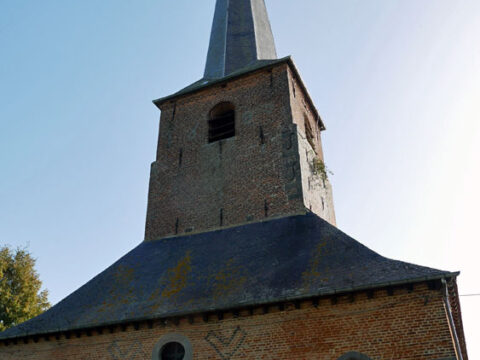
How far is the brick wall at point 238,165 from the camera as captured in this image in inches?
449

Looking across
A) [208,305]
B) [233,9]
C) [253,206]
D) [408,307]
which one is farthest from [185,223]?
[233,9]

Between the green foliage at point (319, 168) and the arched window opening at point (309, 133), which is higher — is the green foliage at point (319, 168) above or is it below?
below

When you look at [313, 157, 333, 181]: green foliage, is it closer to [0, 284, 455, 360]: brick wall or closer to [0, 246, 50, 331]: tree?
[0, 284, 455, 360]: brick wall

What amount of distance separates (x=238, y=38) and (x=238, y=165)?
6561mm

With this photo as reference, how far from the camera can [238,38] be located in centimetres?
1631

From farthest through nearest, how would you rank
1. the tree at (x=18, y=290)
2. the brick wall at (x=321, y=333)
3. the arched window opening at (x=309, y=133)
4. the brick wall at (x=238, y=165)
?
the tree at (x=18, y=290) < the arched window opening at (x=309, y=133) < the brick wall at (x=238, y=165) < the brick wall at (x=321, y=333)

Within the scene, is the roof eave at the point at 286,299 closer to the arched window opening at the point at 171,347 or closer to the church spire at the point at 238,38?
the arched window opening at the point at 171,347

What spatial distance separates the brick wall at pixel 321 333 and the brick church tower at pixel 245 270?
2 centimetres

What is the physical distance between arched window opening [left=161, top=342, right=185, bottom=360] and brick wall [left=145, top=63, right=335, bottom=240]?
3.93 meters

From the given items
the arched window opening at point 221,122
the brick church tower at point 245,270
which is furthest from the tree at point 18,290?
the arched window opening at point 221,122

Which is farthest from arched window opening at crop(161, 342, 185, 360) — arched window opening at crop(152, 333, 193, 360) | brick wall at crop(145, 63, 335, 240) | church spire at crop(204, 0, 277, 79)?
church spire at crop(204, 0, 277, 79)

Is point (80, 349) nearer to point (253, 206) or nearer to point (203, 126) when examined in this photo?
point (253, 206)

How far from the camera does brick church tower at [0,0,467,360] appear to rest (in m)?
6.96

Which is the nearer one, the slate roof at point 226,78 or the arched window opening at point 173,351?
the arched window opening at point 173,351
